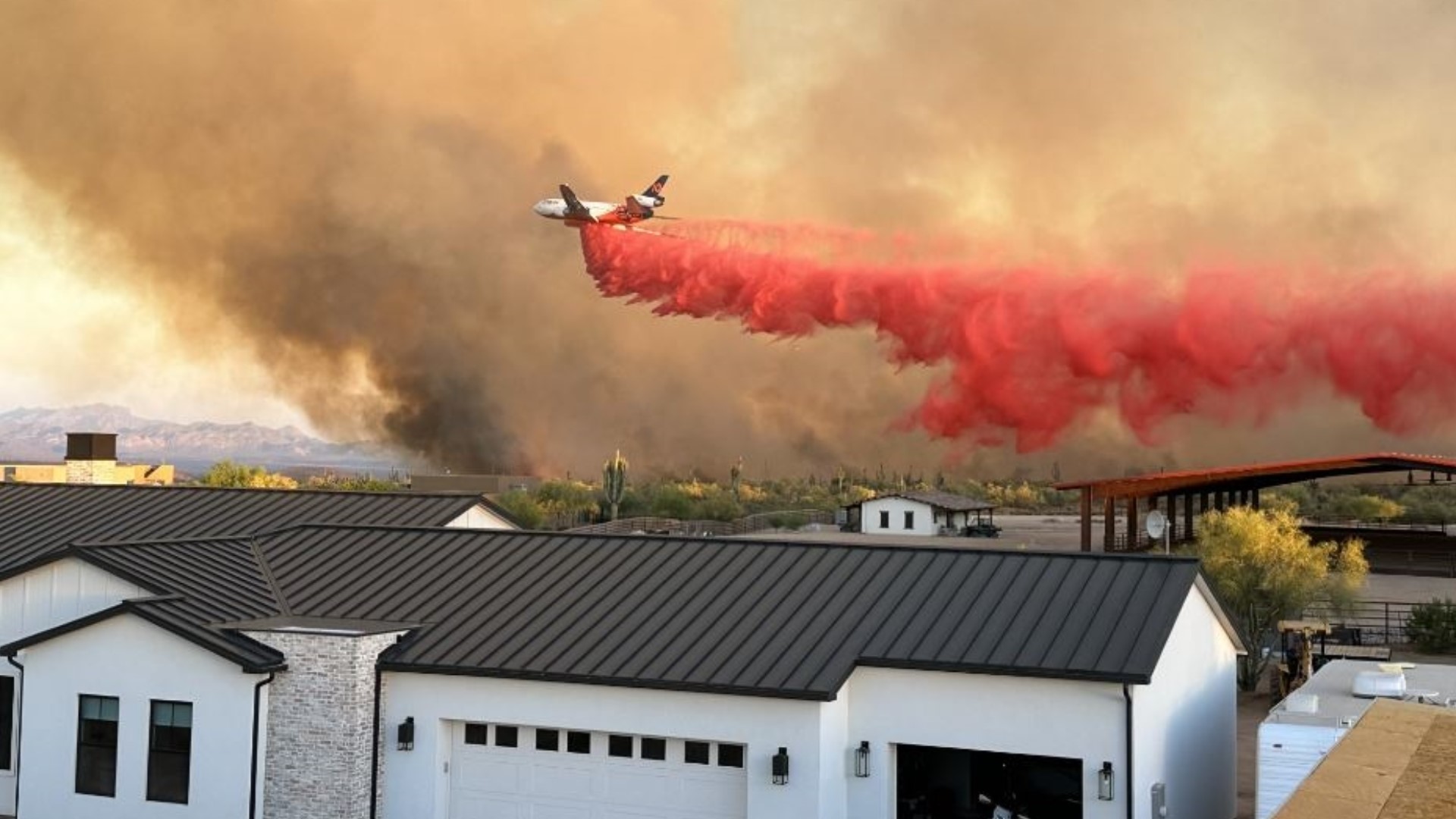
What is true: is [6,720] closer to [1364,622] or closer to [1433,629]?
[1433,629]

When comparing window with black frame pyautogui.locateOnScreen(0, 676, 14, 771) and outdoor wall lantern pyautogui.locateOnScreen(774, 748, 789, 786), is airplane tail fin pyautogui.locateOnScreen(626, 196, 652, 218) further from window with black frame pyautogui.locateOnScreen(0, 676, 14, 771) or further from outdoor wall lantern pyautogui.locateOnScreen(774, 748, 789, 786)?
outdoor wall lantern pyautogui.locateOnScreen(774, 748, 789, 786)

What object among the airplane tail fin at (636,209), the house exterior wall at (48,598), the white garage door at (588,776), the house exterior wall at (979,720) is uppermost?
the airplane tail fin at (636,209)

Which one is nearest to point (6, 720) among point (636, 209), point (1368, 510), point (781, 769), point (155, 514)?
point (155, 514)

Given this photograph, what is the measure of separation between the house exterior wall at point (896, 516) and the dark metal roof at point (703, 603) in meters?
57.8

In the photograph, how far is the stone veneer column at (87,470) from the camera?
47.6m

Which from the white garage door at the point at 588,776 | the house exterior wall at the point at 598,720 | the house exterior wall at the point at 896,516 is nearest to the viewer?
the house exterior wall at the point at 598,720

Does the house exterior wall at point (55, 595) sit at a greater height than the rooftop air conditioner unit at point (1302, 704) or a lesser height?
greater

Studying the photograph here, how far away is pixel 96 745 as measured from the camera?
830 inches

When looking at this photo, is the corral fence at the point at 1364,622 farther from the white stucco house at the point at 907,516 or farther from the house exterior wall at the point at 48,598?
the white stucco house at the point at 907,516

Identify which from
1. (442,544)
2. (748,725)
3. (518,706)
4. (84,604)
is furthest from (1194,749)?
(84,604)

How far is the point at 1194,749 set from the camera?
2091cm

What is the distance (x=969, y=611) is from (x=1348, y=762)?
13.5m

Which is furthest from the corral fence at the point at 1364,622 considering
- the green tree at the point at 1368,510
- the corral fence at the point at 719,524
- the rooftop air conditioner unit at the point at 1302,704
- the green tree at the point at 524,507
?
the green tree at the point at 1368,510

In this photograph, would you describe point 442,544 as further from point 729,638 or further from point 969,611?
point 969,611
